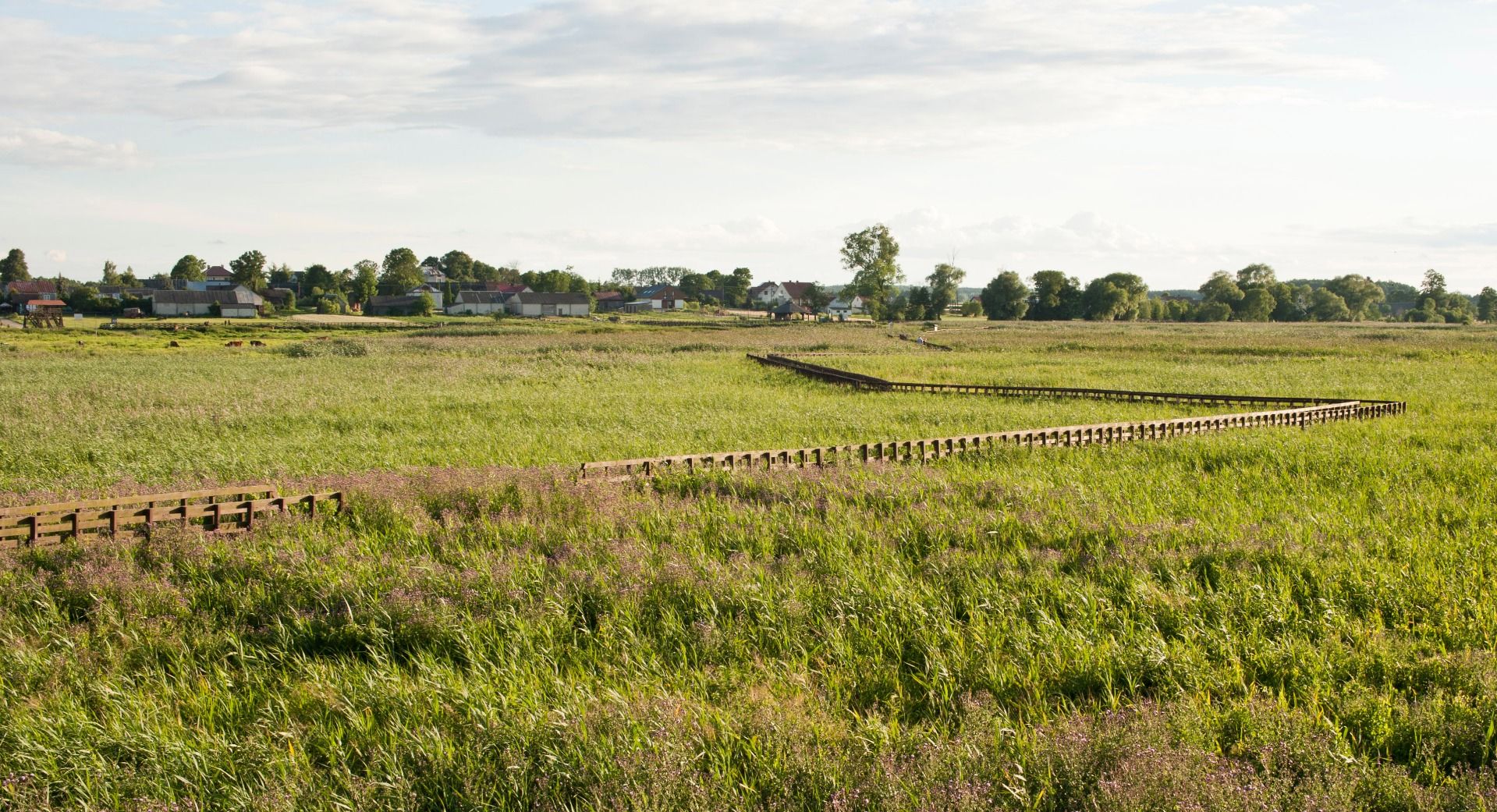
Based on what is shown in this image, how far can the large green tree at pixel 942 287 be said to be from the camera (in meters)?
134

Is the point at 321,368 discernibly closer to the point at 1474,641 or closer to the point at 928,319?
the point at 1474,641

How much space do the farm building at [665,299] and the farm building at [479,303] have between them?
2845cm

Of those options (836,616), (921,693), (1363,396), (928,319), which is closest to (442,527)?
(836,616)

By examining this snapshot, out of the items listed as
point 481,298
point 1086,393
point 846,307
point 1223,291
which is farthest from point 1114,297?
point 1086,393

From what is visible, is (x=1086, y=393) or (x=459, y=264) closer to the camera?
(x=1086, y=393)

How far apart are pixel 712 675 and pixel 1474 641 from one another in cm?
681

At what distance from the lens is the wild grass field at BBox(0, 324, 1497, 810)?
6.36 metres

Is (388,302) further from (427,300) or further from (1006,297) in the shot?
(1006,297)

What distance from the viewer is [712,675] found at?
322 inches

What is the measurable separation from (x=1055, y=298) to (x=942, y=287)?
24221mm

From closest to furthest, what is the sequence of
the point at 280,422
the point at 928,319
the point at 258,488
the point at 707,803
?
the point at 707,803
the point at 258,488
the point at 280,422
the point at 928,319

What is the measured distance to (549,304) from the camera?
480 ft

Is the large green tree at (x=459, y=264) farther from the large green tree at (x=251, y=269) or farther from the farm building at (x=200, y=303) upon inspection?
the farm building at (x=200, y=303)

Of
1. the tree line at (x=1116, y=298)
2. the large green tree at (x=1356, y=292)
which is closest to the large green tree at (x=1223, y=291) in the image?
the tree line at (x=1116, y=298)
